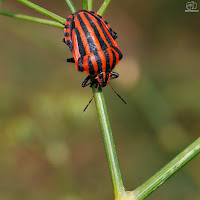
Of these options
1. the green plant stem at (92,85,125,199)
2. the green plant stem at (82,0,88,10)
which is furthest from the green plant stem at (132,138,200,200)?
the green plant stem at (82,0,88,10)

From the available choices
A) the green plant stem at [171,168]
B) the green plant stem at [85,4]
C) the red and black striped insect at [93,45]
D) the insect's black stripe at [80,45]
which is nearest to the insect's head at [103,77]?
the red and black striped insect at [93,45]

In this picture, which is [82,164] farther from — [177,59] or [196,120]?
[177,59]

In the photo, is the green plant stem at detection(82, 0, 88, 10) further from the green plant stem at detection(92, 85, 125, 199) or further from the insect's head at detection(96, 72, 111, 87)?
the green plant stem at detection(92, 85, 125, 199)

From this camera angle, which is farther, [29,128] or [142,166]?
[142,166]

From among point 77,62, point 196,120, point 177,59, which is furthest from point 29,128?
point 177,59

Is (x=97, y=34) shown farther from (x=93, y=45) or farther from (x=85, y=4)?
(x=85, y=4)

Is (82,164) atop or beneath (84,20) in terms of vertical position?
beneath

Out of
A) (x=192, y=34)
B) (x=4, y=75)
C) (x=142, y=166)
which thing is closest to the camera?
(x=142, y=166)

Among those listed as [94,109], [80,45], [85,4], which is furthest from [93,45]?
[94,109]
